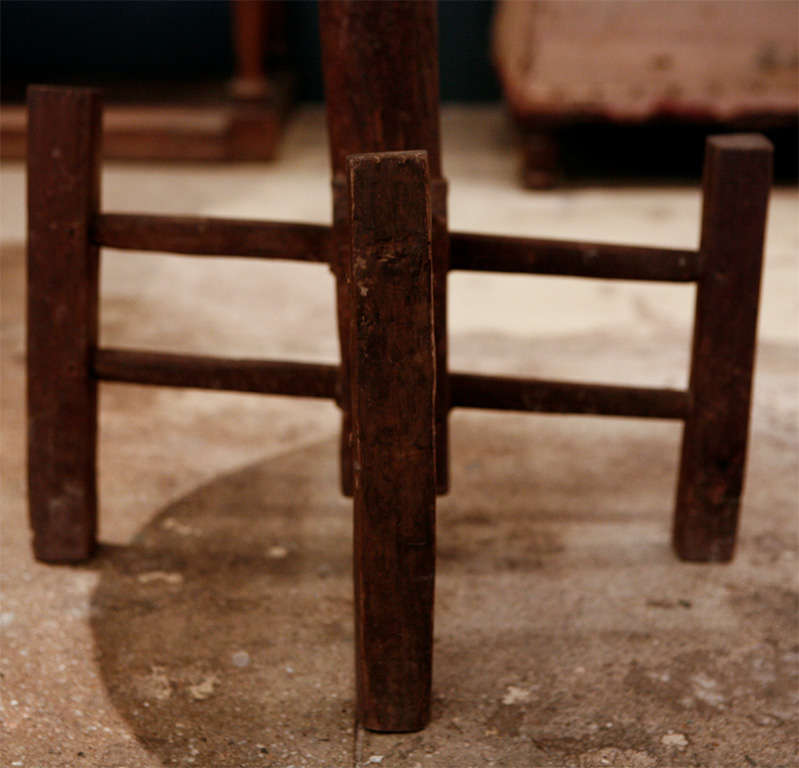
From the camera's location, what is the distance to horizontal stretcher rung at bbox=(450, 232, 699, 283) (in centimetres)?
143

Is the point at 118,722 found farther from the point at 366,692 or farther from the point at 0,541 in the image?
the point at 0,541

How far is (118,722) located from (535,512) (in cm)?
75

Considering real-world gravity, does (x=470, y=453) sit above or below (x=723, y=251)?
below

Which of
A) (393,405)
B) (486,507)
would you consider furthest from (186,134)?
(393,405)

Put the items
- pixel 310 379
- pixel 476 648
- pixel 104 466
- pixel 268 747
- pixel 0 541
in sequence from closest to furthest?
1. pixel 268 747
2. pixel 476 648
3. pixel 310 379
4. pixel 0 541
5. pixel 104 466

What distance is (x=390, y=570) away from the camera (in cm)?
114

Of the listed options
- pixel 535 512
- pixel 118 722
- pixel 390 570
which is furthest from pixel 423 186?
pixel 535 512

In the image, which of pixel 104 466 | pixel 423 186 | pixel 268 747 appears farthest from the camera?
pixel 104 466

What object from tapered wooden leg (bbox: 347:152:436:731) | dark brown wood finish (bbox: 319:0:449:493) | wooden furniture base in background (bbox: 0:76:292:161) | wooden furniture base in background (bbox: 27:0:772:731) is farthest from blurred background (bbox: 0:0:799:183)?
tapered wooden leg (bbox: 347:152:436:731)

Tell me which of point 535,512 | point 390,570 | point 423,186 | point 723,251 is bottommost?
point 535,512

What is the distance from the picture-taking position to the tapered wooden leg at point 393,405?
1.07 metres

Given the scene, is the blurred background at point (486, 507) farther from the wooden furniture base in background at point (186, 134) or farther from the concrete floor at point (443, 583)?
the wooden furniture base in background at point (186, 134)

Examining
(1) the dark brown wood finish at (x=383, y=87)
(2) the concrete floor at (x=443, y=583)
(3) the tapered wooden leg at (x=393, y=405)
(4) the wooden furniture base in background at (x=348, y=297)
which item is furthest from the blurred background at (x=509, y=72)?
(3) the tapered wooden leg at (x=393, y=405)

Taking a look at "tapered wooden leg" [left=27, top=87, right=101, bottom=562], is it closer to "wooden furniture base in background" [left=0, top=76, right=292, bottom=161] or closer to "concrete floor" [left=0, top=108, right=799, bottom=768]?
"concrete floor" [left=0, top=108, right=799, bottom=768]
